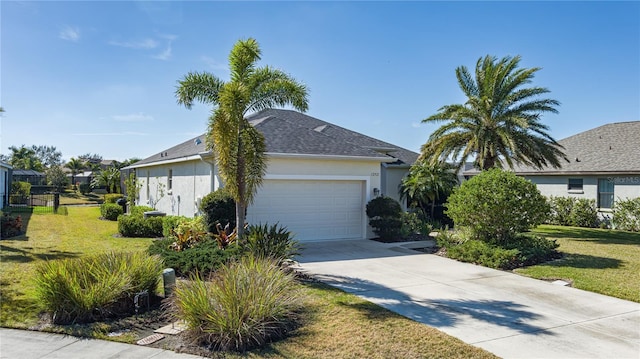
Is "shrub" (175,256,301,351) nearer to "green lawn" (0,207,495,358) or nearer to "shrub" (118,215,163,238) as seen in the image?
"green lawn" (0,207,495,358)

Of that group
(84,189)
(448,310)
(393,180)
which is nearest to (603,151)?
(393,180)

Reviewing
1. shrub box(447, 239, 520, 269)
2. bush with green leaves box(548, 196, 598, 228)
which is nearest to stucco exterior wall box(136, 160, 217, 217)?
shrub box(447, 239, 520, 269)

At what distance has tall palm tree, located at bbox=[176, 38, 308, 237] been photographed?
9469 mm

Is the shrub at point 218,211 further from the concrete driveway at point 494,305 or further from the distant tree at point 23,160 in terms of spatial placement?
the distant tree at point 23,160

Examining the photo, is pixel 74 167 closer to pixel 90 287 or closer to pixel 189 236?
pixel 189 236

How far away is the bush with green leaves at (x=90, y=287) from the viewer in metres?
6.21

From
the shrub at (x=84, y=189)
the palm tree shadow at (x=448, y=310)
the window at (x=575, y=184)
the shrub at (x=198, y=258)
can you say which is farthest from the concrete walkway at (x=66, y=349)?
the shrub at (x=84, y=189)

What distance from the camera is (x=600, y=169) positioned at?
20.3 metres

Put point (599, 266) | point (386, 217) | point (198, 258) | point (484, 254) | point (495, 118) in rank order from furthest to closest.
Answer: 1. point (495, 118)
2. point (386, 217)
3. point (484, 254)
4. point (599, 266)
5. point (198, 258)

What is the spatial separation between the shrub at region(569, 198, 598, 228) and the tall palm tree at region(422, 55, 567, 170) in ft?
17.3

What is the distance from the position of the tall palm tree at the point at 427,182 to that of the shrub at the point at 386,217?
3055mm

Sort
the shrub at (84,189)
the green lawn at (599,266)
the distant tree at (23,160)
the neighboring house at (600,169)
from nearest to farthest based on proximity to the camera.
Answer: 1. the green lawn at (599,266)
2. the neighboring house at (600,169)
3. the shrub at (84,189)
4. the distant tree at (23,160)

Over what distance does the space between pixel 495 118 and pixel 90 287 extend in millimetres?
15974

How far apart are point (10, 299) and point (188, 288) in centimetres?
388
